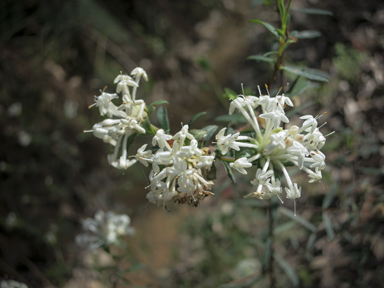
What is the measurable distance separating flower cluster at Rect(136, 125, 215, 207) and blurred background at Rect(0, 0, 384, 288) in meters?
1.11

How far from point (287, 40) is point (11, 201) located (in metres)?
3.08

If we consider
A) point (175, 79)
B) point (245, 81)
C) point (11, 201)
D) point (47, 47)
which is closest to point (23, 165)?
point (11, 201)

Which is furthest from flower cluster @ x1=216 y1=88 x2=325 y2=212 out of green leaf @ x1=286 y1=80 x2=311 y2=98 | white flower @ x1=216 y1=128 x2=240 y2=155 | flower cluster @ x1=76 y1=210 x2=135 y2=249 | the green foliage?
the green foliage

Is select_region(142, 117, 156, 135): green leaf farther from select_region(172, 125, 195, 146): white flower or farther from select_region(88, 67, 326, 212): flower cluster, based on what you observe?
select_region(172, 125, 195, 146): white flower

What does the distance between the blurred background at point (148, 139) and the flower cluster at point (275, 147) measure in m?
1.03

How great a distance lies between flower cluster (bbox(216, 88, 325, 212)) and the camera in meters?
0.96

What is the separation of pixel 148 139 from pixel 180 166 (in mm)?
2562

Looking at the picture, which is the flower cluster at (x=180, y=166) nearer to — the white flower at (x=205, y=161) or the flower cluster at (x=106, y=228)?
the white flower at (x=205, y=161)

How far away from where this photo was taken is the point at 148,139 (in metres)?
3.45

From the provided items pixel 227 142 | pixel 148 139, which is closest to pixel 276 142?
pixel 227 142

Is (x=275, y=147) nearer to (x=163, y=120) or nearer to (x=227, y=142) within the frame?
(x=227, y=142)

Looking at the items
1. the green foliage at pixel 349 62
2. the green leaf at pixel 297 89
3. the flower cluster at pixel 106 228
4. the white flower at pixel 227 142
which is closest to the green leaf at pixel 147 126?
the white flower at pixel 227 142

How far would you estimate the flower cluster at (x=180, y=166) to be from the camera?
3.11 ft

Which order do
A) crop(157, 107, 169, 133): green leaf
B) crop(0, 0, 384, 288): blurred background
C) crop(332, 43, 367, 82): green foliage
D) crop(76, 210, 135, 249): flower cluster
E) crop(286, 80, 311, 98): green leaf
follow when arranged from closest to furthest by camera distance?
1. crop(157, 107, 169, 133): green leaf
2. crop(286, 80, 311, 98): green leaf
3. crop(76, 210, 135, 249): flower cluster
4. crop(0, 0, 384, 288): blurred background
5. crop(332, 43, 367, 82): green foliage
